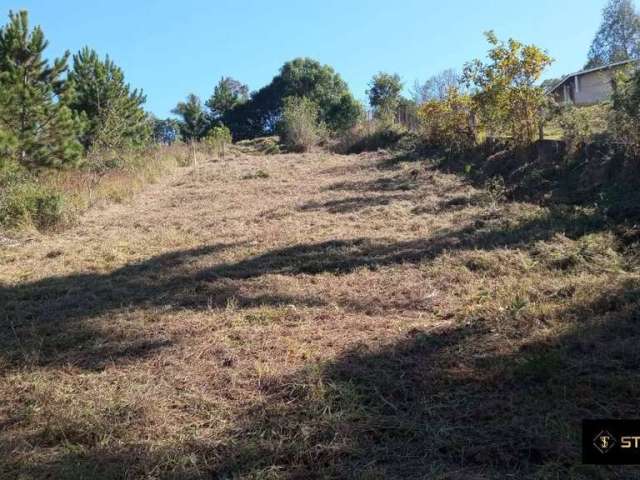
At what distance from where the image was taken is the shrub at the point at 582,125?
759 centimetres

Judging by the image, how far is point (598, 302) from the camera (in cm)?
336

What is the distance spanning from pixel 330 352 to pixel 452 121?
1056 centimetres

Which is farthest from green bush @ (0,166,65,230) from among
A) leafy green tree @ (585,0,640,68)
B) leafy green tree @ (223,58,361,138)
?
leafy green tree @ (585,0,640,68)

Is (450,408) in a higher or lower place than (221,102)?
lower

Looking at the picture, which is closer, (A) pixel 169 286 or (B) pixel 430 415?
(B) pixel 430 415

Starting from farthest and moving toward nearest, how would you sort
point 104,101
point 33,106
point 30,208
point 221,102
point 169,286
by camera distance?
point 221,102 → point 104,101 → point 33,106 → point 30,208 → point 169,286

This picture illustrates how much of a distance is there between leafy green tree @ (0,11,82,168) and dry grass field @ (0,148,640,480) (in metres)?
7.37

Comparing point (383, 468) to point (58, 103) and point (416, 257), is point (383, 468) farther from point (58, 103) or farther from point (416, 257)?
point (58, 103)

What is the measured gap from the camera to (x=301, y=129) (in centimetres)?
2380

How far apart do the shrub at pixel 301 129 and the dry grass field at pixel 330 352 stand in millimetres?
17742

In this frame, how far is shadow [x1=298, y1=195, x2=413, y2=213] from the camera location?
814cm

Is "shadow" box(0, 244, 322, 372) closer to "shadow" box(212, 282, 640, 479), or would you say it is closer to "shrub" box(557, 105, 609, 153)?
"shadow" box(212, 282, 640, 479)

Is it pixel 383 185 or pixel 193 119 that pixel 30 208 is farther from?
pixel 193 119

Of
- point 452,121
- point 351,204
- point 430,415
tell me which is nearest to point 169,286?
point 430,415
